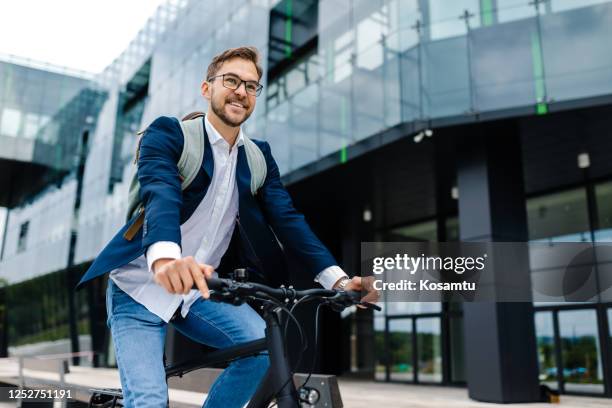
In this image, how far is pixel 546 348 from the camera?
1427 cm

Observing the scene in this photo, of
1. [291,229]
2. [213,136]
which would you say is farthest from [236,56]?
[291,229]

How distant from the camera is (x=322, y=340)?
63.9 ft

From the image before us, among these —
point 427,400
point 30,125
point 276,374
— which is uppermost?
point 30,125

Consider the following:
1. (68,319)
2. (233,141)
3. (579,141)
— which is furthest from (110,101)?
(233,141)

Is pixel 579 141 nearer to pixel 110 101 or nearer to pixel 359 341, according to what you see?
pixel 359 341

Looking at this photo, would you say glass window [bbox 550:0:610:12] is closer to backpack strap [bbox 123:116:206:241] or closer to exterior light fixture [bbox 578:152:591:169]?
exterior light fixture [bbox 578:152:591:169]

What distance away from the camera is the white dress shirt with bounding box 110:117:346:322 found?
2.36 metres

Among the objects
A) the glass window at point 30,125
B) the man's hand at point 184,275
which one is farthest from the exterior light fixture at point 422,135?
the glass window at point 30,125

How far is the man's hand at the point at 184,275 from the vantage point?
1.66m

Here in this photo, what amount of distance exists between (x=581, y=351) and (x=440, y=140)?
255 inches

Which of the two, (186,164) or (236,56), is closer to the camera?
(186,164)

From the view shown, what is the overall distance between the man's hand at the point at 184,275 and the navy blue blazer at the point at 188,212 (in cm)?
22

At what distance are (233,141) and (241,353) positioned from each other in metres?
0.94

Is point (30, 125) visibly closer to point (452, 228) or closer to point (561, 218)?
point (452, 228)
